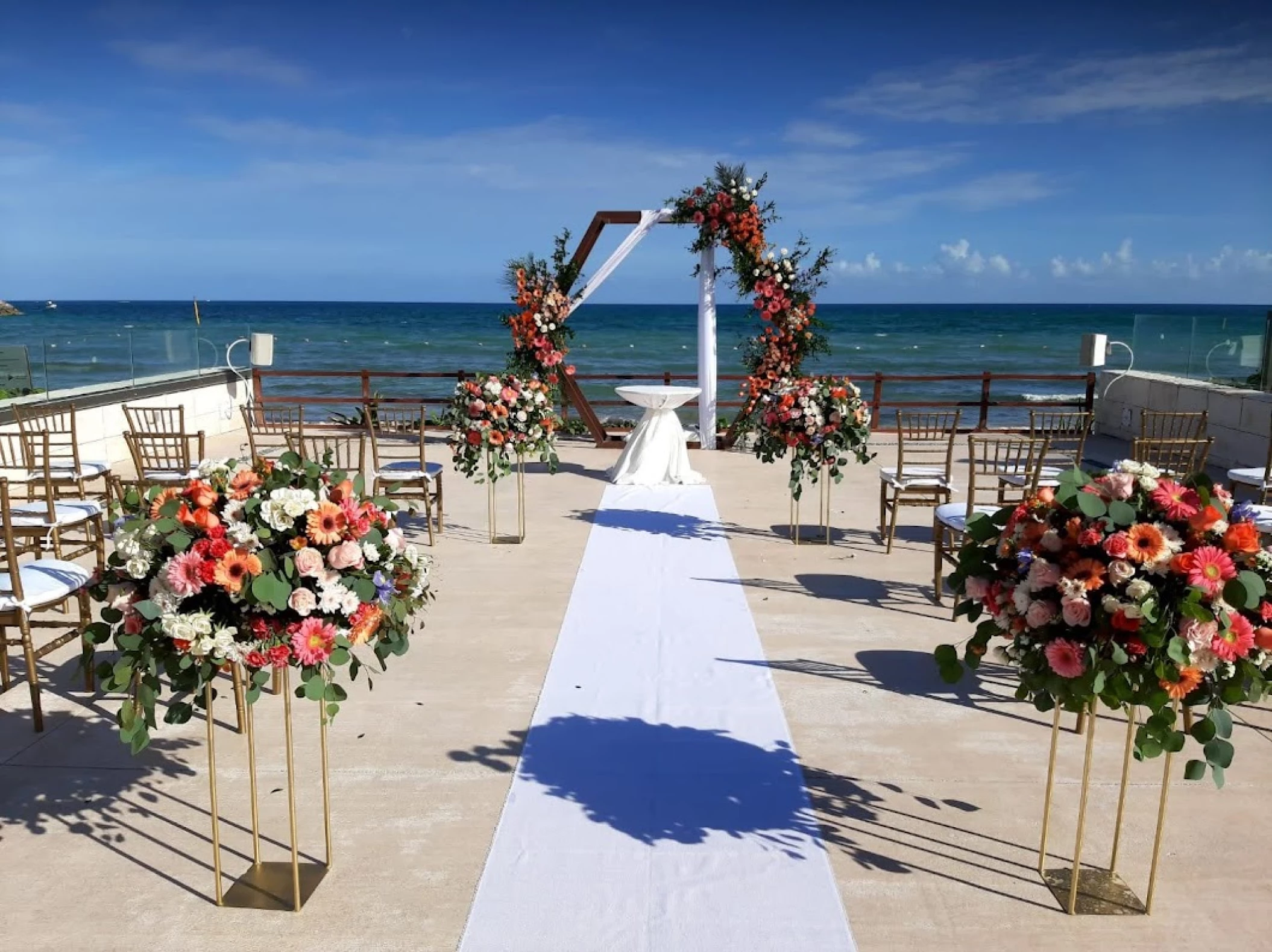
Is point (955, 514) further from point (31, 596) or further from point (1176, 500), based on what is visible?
point (31, 596)

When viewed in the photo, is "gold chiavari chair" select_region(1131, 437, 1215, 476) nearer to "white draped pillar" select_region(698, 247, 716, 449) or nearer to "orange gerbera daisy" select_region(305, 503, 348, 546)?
"white draped pillar" select_region(698, 247, 716, 449)

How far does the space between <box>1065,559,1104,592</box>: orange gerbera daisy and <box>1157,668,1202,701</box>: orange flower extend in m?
0.28

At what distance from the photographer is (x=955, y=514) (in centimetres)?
609

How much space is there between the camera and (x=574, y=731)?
4.23 m

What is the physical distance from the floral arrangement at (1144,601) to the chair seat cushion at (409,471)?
211 inches

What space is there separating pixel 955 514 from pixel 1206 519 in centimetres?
371

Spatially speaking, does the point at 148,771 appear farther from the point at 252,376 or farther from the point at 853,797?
the point at 252,376

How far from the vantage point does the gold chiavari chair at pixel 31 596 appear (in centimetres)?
412

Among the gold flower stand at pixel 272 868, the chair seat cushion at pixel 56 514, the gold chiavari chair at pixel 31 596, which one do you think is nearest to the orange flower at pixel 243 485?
the gold flower stand at pixel 272 868

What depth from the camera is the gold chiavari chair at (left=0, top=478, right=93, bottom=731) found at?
4121mm

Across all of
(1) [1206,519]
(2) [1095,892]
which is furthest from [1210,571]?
(2) [1095,892]

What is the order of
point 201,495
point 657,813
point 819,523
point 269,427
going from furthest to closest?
point 269,427 < point 819,523 < point 657,813 < point 201,495

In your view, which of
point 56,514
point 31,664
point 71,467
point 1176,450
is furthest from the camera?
point 1176,450

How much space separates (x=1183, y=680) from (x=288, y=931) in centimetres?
252
